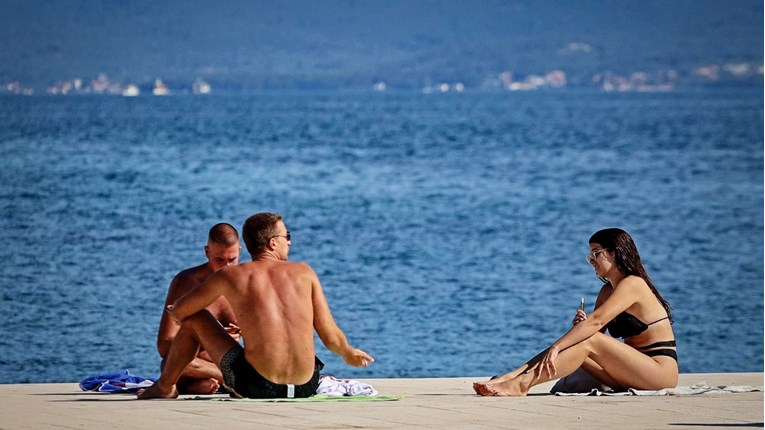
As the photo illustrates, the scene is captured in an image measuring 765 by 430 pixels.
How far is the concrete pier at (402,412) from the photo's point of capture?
21.8 ft

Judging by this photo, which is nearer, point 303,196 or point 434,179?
point 303,196

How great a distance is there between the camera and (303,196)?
131 ft

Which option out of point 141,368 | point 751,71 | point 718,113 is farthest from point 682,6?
point 141,368

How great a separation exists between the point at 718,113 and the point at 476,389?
9260cm

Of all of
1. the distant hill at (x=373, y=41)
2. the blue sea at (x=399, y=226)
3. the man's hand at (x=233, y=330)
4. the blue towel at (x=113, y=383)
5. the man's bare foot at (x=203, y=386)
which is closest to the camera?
the man's bare foot at (x=203, y=386)

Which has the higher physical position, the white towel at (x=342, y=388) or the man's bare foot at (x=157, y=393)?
the man's bare foot at (x=157, y=393)

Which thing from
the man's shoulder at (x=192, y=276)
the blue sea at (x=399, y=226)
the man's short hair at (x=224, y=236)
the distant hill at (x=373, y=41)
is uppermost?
the distant hill at (x=373, y=41)

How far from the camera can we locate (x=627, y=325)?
7.79 metres

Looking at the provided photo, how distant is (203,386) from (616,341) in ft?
6.63

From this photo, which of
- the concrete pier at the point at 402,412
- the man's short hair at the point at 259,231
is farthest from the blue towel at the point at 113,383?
the man's short hair at the point at 259,231

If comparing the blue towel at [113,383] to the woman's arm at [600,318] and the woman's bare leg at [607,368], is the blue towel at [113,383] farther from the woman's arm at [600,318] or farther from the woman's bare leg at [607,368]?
the woman's arm at [600,318]

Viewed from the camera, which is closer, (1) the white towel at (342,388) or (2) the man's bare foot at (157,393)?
(2) the man's bare foot at (157,393)

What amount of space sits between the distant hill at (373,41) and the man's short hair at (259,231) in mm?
140779

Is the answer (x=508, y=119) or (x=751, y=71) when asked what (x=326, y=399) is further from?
(x=751, y=71)
